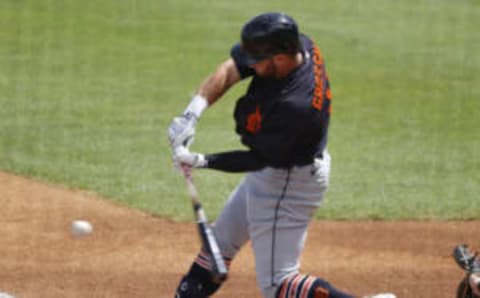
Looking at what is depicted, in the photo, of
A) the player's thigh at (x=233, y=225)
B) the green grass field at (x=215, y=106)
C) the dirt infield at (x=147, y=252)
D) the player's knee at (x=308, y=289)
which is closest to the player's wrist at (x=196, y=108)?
the player's thigh at (x=233, y=225)

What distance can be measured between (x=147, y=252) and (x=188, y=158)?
8.53 ft

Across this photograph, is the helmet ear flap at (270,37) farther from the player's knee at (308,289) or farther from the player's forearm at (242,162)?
the player's knee at (308,289)

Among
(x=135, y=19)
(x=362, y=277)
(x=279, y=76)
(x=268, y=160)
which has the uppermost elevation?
(x=279, y=76)

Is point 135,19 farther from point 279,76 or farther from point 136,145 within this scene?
point 279,76

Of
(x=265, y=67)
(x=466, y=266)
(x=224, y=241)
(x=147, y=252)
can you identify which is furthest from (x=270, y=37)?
(x=147, y=252)

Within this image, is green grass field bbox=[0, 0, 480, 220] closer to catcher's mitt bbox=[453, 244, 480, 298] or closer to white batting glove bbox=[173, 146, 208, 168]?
catcher's mitt bbox=[453, 244, 480, 298]

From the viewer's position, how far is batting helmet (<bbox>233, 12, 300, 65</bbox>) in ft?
16.3

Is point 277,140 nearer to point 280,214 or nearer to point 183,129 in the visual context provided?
point 280,214

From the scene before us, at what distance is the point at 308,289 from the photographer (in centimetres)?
512

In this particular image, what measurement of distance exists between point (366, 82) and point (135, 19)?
5079 millimetres

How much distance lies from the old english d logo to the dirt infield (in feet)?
6.50

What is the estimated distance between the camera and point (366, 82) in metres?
14.0

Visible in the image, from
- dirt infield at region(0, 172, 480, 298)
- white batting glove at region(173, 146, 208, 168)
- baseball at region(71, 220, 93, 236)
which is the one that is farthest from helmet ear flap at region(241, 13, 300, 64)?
Answer: baseball at region(71, 220, 93, 236)

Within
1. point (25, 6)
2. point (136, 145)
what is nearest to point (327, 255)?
point (136, 145)
